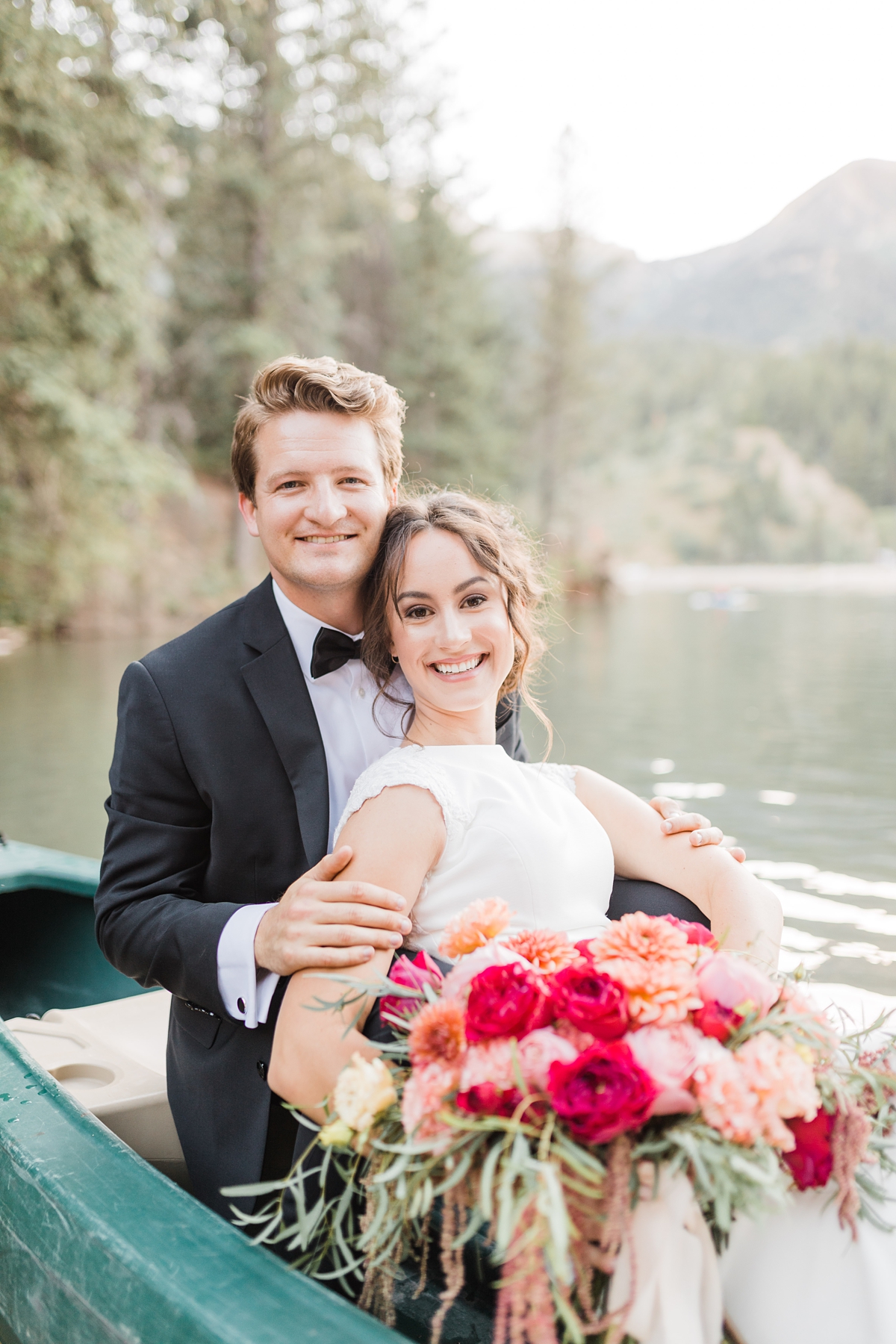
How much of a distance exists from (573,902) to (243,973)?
603 mm

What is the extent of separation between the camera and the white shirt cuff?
69.7 inches

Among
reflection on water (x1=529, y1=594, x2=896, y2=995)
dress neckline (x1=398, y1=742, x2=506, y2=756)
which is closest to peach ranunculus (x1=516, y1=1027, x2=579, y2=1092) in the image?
dress neckline (x1=398, y1=742, x2=506, y2=756)

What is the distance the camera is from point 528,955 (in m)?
1.42

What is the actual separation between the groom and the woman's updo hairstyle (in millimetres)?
86

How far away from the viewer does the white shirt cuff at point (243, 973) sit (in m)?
1.77

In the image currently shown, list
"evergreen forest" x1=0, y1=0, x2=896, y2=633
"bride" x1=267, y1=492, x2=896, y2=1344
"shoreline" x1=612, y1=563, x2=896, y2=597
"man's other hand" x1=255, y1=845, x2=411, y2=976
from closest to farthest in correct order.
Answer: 1. "man's other hand" x1=255, y1=845, x2=411, y2=976
2. "bride" x1=267, y1=492, x2=896, y2=1344
3. "evergreen forest" x1=0, y1=0, x2=896, y2=633
4. "shoreline" x1=612, y1=563, x2=896, y2=597

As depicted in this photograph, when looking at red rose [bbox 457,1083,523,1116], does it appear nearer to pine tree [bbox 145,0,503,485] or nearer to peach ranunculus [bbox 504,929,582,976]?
peach ranunculus [bbox 504,929,582,976]

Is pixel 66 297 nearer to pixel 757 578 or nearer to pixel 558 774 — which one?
pixel 558 774

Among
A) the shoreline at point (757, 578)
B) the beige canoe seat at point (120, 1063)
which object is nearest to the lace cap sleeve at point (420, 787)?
the beige canoe seat at point (120, 1063)

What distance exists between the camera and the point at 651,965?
127 cm

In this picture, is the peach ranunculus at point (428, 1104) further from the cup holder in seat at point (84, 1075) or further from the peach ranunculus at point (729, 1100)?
the cup holder in seat at point (84, 1075)

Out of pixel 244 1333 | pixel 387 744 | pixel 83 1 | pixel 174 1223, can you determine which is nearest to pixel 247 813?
pixel 387 744

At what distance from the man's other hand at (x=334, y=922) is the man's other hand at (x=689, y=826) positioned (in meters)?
0.71

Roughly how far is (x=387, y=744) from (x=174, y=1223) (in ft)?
3.29
